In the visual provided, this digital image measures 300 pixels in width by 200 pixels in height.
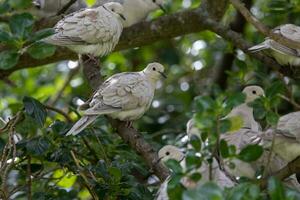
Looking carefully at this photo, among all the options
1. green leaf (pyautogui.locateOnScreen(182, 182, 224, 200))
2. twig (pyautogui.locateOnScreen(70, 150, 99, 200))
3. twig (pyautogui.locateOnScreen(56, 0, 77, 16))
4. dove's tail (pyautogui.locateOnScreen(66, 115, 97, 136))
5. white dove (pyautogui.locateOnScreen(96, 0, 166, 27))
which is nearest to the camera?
green leaf (pyautogui.locateOnScreen(182, 182, 224, 200))

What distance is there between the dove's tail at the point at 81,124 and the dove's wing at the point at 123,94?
0.04 m

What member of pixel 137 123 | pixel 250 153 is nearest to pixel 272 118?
pixel 250 153

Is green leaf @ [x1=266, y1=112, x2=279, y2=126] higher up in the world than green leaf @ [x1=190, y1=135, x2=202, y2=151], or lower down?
lower down

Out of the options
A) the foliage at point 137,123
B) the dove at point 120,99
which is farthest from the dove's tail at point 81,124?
the foliage at point 137,123

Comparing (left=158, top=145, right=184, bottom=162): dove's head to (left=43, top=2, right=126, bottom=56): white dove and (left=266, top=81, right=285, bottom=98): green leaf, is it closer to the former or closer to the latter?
(left=43, top=2, right=126, bottom=56): white dove

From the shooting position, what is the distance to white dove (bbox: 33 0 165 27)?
5.99 meters

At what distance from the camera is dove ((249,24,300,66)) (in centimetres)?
501

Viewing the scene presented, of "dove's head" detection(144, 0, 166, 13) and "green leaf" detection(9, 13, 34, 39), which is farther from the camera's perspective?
"dove's head" detection(144, 0, 166, 13)

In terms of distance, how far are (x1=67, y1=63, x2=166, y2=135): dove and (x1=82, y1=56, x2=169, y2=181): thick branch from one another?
74 mm

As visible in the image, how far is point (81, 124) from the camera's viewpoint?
443 cm

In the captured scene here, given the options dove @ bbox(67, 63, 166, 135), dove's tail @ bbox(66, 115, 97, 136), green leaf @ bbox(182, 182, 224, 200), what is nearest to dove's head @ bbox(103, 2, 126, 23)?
dove @ bbox(67, 63, 166, 135)

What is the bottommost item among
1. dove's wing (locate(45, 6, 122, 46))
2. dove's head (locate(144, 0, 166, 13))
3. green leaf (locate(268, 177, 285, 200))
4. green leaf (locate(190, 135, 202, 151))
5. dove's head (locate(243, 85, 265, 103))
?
dove's head (locate(144, 0, 166, 13))

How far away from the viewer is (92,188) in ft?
13.2

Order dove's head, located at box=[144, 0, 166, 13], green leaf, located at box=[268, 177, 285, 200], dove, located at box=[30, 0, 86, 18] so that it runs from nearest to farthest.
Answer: green leaf, located at box=[268, 177, 285, 200] → dove, located at box=[30, 0, 86, 18] → dove's head, located at box=[144, 0, 166, 13]
